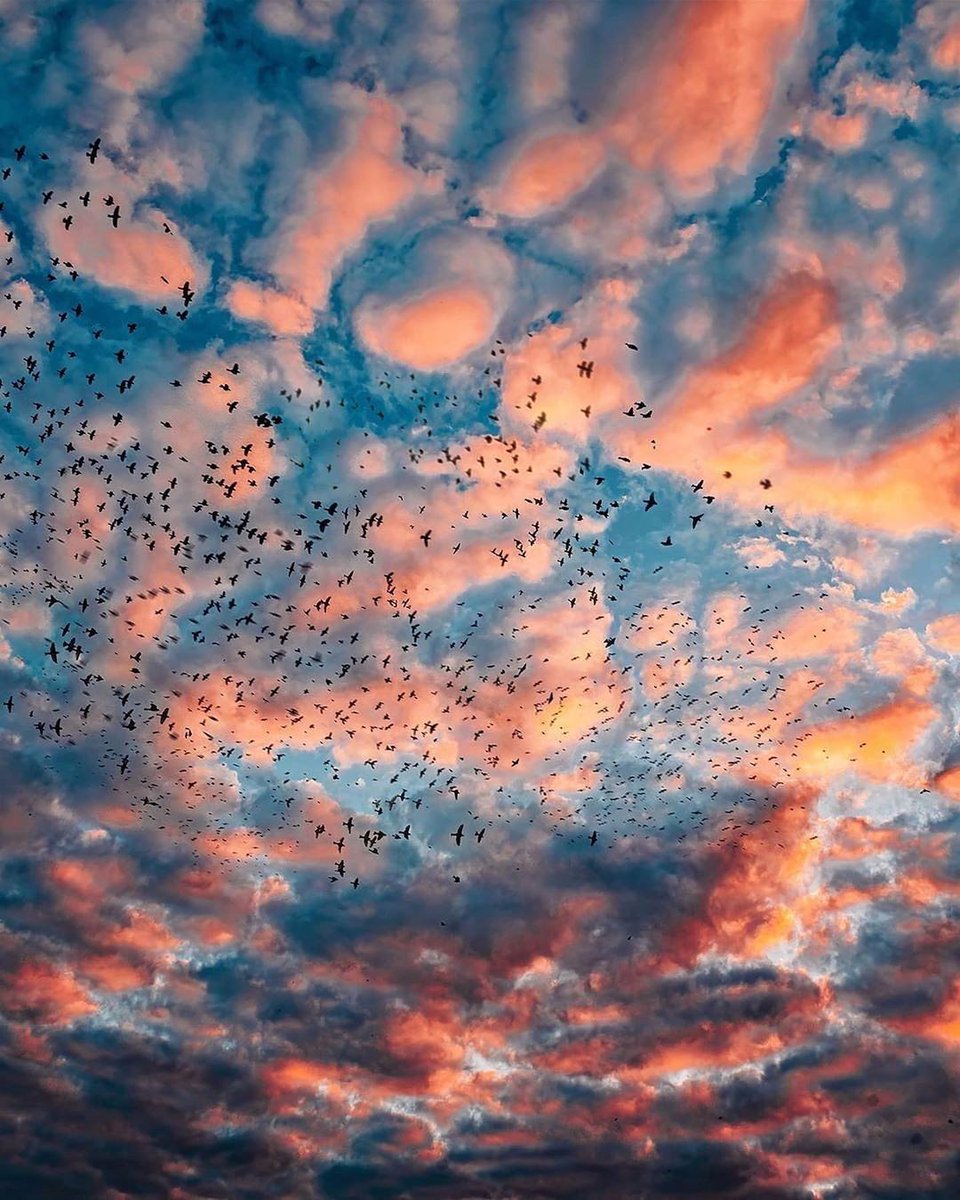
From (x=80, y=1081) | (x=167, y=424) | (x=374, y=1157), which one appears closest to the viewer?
(x=167, y=424)

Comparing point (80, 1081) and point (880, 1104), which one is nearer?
point (880, 1104)

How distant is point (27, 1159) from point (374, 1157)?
44.3m

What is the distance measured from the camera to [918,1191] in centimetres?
8900

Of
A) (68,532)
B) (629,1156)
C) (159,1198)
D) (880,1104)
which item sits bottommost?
(159,1198)

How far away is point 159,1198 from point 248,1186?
607 inches

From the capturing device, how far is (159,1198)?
345 ft

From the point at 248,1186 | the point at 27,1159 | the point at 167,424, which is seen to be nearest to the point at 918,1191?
the point at 248,1186

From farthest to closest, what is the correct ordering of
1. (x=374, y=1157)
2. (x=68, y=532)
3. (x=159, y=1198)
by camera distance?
(x=159, y=1198), (x=374, y=1157), (x=68, y=532)

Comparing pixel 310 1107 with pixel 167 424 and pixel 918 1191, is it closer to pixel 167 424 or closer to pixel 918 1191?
pixel 918 1191

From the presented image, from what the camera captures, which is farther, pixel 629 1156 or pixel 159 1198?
pixel 159 1198

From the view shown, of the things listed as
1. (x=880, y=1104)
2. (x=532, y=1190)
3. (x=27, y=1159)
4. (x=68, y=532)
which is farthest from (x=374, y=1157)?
(x=68, y=532)

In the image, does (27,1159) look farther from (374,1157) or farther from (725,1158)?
(725,1158)

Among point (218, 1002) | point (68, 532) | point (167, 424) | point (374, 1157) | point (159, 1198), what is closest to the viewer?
point (167, 424)

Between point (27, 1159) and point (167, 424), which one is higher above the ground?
point (167, 424)
